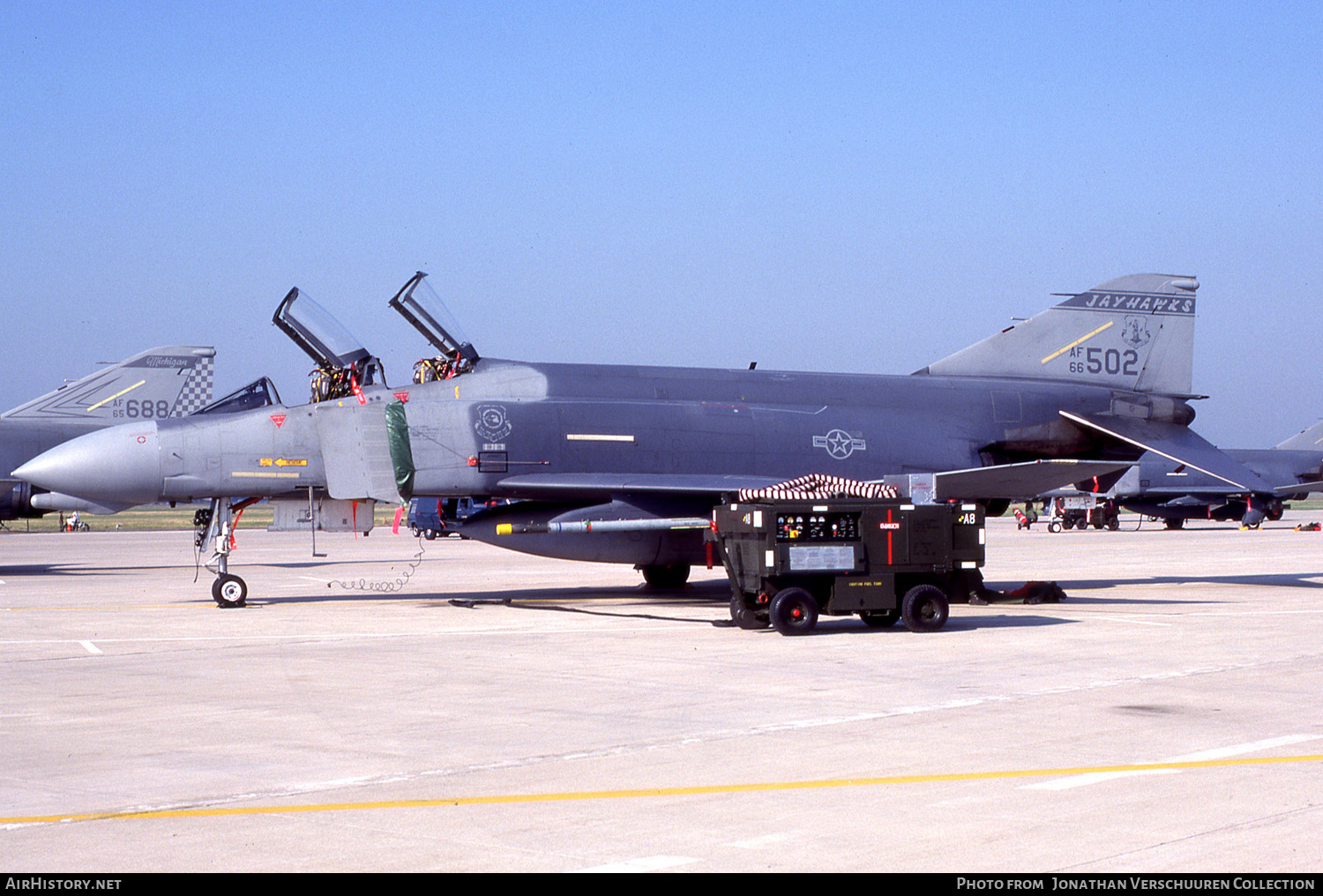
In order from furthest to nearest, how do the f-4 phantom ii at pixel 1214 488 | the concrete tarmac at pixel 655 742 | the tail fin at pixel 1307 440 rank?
the tail fin at pixel 1307 440, the f-4 phantom ii at pixel 1214 488, the concrete tarmac at pixel 655 742

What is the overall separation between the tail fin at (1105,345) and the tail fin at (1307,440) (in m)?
39.8

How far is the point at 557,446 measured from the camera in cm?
1747

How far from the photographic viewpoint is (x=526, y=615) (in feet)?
52.5

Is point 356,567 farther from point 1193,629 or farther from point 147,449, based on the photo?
point 1193,629

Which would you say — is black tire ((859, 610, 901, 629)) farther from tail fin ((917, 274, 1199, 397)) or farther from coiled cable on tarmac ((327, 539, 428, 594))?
coiled cable on tarmac ((327, 539, 428, 594))

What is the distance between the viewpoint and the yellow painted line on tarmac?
5.85m

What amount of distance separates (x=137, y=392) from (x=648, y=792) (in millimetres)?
27208

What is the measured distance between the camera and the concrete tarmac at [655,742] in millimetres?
5281

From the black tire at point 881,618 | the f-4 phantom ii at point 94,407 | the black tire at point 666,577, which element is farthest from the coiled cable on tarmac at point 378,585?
the black tire at point 881,618

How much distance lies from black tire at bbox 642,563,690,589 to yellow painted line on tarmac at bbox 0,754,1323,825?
1335 cm

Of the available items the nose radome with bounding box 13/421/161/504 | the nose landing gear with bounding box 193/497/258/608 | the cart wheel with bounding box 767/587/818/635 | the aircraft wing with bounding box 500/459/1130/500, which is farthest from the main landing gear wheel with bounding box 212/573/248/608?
the cart wheel with bounding box 767/587/818/635

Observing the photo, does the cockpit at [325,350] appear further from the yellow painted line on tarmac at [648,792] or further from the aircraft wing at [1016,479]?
the yellow painted line on tarmac at [648,792]
